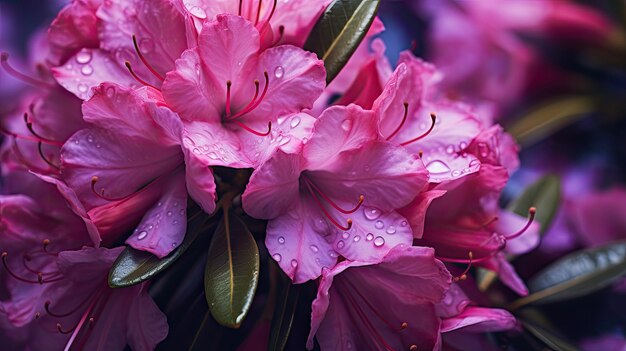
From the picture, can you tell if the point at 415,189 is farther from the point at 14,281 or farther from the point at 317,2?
the point at 14,281

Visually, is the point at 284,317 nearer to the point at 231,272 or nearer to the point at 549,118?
the point at 231,272

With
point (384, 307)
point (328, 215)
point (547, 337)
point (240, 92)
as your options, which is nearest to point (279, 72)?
point (240, 92)

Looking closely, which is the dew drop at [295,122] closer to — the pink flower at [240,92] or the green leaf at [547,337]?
the pink flower at [240,92]

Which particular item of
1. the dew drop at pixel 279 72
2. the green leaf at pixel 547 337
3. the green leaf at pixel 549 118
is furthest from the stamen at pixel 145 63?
the green leaf at pixel 549 118

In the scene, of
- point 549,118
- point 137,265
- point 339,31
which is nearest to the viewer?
point 137,265

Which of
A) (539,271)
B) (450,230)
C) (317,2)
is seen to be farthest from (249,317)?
(539,271)

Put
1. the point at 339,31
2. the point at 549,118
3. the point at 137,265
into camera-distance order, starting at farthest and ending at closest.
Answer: the point at 549,118, the point at 339,31, the point at 137,265
